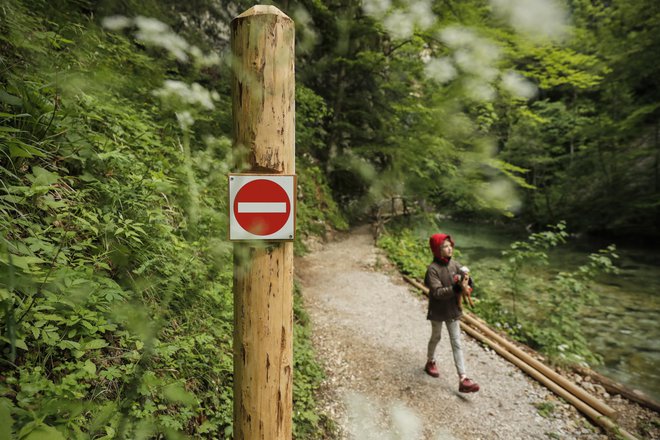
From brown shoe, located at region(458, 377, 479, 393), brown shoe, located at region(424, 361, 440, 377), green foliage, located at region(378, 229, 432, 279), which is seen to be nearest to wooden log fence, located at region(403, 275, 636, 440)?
brown shoe, located at region(458, 377, 479, 393)

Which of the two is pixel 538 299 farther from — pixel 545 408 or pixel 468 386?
pixel 468 386

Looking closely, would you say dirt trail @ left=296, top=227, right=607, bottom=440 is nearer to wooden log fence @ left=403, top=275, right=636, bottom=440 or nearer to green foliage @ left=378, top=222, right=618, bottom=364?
wooden log fence @ left=403, top=275, right=636, bottom=440

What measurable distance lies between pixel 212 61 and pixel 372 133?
25.1 ft

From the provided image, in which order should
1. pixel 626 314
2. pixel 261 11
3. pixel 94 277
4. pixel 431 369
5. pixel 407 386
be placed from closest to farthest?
pixel 261 11
pixel 94 277
pixel 407 386
pixel 431 369
pixel 626 314

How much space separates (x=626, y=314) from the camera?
304 inches

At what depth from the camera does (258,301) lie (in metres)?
Result: 1.43

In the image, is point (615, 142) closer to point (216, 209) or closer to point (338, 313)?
point (338, 313)

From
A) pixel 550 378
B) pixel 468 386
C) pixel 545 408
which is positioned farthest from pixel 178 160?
pixel 550 378

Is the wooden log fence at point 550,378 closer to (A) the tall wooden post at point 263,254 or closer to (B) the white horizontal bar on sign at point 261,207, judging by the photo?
(A) the tall wooden post at point 263,254

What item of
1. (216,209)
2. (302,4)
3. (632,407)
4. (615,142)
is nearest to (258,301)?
(216,209)

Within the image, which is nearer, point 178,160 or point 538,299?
point 178,160

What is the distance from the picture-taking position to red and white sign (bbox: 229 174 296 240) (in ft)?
4.48

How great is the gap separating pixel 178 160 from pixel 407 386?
13.5 feet

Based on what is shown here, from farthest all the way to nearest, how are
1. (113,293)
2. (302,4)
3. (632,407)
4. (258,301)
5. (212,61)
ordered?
(302,4), (212,61), (632,407), (113,293), (258,301)
